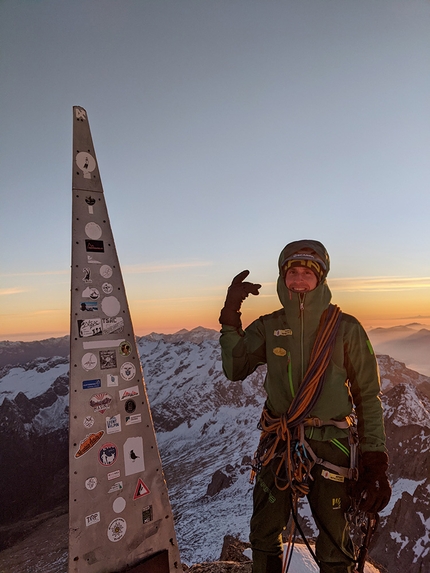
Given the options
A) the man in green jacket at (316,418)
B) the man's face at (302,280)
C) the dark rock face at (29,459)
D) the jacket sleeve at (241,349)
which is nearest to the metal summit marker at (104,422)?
the jacket sleeve at (241,349)

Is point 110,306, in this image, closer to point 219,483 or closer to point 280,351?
point 280,351

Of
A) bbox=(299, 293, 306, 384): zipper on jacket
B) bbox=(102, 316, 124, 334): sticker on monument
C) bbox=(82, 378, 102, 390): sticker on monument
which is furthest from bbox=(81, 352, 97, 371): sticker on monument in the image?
bbox=(299, 293, 306, 384): zipper on jacket

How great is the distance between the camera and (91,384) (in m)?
4.66

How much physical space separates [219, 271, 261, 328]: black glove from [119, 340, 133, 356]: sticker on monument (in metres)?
1.61

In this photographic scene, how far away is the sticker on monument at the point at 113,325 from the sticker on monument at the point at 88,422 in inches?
43.5

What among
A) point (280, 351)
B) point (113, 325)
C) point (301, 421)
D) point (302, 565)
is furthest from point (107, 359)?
point (302, 565)

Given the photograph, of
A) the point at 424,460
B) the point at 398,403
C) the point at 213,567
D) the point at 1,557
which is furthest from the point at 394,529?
the point at 1,557

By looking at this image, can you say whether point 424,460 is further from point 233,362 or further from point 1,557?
point 1,557

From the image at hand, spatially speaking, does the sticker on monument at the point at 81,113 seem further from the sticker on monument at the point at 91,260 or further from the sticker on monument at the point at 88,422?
the sticker on monument at the point at 88,422

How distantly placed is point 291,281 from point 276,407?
1.43 m

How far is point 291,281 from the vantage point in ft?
12.9

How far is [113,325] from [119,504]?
2339mm

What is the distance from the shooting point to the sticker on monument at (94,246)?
483 centimetres

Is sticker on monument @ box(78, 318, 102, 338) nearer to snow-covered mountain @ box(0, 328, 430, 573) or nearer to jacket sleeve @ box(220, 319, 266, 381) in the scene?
jacket sleeve @ box(220, 319, 266, 381)
